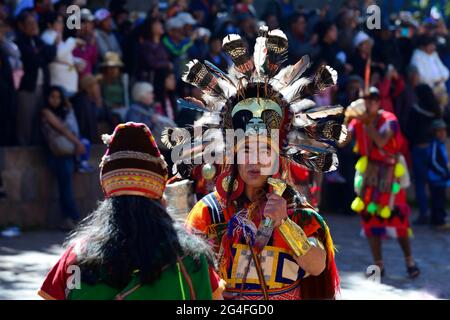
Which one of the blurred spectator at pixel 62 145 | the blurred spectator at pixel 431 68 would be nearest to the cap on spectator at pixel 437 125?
the blurred spectator at pixel 431 68

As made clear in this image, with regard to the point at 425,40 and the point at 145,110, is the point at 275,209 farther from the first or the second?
the point at 425,40

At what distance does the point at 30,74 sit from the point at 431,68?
6.33 m

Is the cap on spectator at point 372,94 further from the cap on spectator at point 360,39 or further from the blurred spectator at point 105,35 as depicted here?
the cap on spectator at point 360,39

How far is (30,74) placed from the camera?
1134 centimetres

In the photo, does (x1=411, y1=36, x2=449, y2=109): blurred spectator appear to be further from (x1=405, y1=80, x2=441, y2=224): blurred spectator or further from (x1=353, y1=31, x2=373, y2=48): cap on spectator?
(x1=405, y1=80, x2=441, y2=224): blurred spectator

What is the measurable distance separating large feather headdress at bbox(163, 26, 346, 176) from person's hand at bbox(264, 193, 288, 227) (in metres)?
0.34

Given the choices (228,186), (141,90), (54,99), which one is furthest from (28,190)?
(228,186)

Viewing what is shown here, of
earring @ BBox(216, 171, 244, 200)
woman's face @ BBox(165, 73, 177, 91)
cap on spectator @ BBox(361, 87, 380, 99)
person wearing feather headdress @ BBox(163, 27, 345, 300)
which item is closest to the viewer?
person wearing feather headdress @ BBox(163, 27, 345, 300)

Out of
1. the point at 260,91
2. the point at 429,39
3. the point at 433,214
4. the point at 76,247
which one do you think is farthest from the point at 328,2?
the point at 76,247

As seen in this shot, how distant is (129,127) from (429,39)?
11790mm

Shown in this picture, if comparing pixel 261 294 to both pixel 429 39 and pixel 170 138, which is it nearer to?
pixel 170 138

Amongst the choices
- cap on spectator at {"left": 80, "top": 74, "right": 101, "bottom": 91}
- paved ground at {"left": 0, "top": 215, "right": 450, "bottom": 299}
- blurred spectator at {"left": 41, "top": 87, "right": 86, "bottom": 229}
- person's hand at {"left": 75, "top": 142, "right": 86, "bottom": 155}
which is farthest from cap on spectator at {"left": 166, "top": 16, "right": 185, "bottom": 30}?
paved ground at {"left": 0, "top": 215, "right": 450, "bottom": 299}

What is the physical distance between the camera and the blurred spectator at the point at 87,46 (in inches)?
482

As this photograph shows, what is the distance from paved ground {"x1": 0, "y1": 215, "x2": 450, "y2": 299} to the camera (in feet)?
27.8
